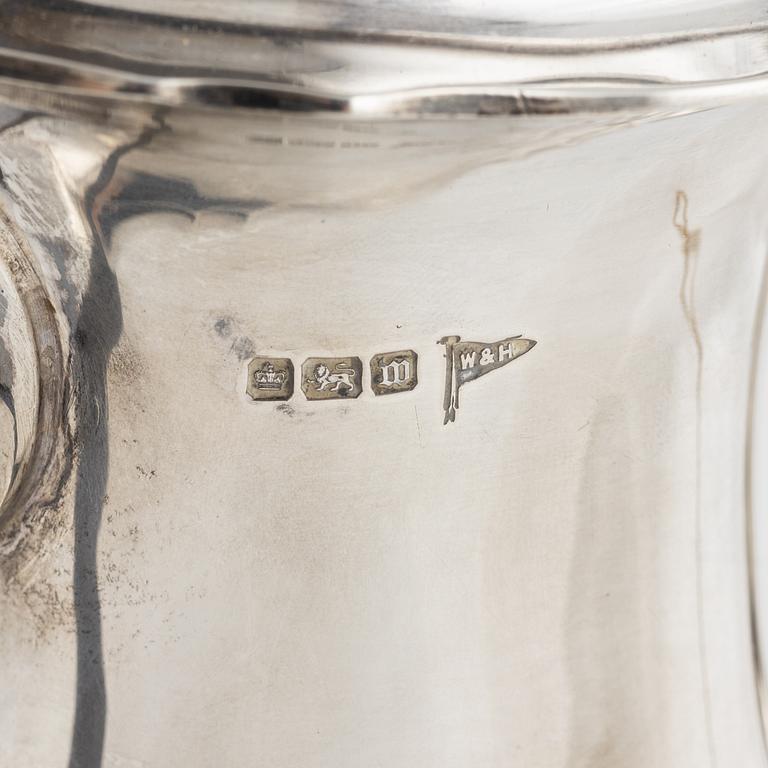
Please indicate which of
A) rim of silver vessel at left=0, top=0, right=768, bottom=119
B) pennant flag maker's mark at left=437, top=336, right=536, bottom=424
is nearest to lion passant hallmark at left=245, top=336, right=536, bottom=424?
pennant flag maker's mark at left=437, top=336, right=536, bottom=424

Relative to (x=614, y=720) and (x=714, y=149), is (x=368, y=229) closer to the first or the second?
(x=714, y=149)

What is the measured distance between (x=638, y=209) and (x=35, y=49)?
214mm

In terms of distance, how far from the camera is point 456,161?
318 millimetres

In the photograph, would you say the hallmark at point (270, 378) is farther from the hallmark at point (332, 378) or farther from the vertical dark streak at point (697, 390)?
the vertical dark streak at point (697, 390)

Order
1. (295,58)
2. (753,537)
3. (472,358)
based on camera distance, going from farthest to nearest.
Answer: (753,537), (472,358), (295,58)

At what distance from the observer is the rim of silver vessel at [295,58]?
0.29 meters

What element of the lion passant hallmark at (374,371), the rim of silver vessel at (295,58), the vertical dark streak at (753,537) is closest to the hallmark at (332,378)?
the lion passant hallmark at (374,371)

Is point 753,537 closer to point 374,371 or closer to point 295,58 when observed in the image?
point 374,371

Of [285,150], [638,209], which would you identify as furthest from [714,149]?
[285,150]

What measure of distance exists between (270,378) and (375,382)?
0.04 meters

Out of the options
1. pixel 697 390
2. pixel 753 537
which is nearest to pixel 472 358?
pixel 697 390

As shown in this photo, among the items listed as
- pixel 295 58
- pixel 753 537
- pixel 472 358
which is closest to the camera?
pixel 295 58

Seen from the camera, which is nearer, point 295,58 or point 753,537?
point 295,58

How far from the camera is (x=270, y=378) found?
38cm
